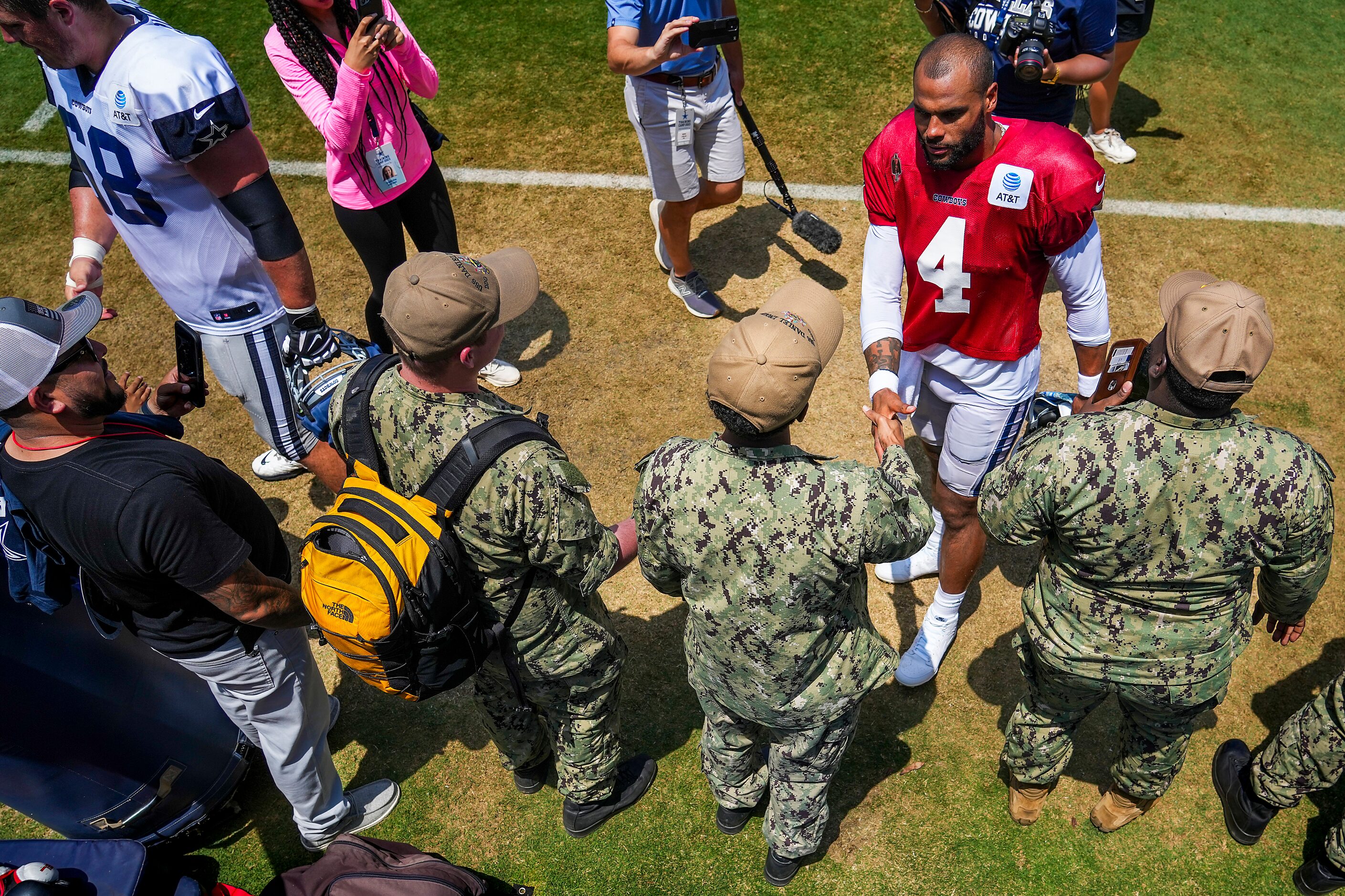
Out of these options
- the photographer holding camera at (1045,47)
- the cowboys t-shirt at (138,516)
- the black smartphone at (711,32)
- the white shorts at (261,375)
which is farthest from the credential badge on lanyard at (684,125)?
the cowboys t-shirt at (138,516)

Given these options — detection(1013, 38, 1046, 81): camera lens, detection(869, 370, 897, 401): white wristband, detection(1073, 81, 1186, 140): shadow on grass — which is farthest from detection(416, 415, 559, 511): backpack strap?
detection(1073, 81, 1186, 140): shadow on grass

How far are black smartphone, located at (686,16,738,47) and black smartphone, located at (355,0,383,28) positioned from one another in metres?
1.43

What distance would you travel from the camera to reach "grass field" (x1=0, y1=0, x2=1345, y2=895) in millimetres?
3467

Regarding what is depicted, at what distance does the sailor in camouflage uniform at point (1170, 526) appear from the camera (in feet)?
7.98

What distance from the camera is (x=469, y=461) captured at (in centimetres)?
253

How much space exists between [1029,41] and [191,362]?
377cm

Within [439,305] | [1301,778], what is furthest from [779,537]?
[1301,778]

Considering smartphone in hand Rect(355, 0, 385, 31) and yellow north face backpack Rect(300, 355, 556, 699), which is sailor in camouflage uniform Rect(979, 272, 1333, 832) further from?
smartphone in hand Rect(355, 0, 385, 31)

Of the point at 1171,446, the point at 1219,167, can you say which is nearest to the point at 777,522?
the point at 1171,446

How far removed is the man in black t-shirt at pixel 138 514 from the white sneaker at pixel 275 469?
1912 millimetres

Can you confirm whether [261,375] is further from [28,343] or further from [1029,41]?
[1029,41]

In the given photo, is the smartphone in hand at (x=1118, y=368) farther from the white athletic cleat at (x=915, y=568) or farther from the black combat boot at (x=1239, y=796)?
the black combat boot at (x=1239, y=796)

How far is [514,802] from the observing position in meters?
3.69

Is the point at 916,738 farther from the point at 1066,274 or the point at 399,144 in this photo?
the point at 399,144
